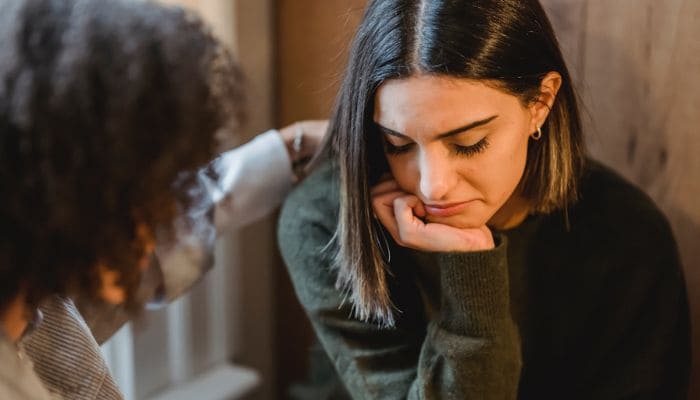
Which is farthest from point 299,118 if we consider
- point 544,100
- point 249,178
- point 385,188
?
point 544,100

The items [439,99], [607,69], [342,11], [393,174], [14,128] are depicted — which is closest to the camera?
[14,128]

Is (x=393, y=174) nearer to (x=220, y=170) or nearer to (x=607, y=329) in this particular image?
(x=220, y=170)

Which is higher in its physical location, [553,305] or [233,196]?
[233,196]

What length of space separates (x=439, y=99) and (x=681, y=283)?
0.42 m

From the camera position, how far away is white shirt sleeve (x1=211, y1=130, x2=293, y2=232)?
1184mm

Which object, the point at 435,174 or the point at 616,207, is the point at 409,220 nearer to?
the point at 435,174

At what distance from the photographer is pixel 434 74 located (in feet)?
2.94

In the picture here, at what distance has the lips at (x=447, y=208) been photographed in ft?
3.23

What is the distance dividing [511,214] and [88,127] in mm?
599

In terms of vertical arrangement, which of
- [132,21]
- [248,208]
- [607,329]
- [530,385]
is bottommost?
[530,385]

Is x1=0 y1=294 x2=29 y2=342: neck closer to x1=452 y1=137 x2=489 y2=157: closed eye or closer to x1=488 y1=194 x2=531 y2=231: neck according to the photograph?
x1=452 y1=137 x2=489 y2=157: closed eye

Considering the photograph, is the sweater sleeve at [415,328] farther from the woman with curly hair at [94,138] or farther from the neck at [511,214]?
the woman with curly hair at [94,138]

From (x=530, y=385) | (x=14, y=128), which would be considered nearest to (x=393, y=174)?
(x=530, y=385)

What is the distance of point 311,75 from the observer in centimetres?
144
